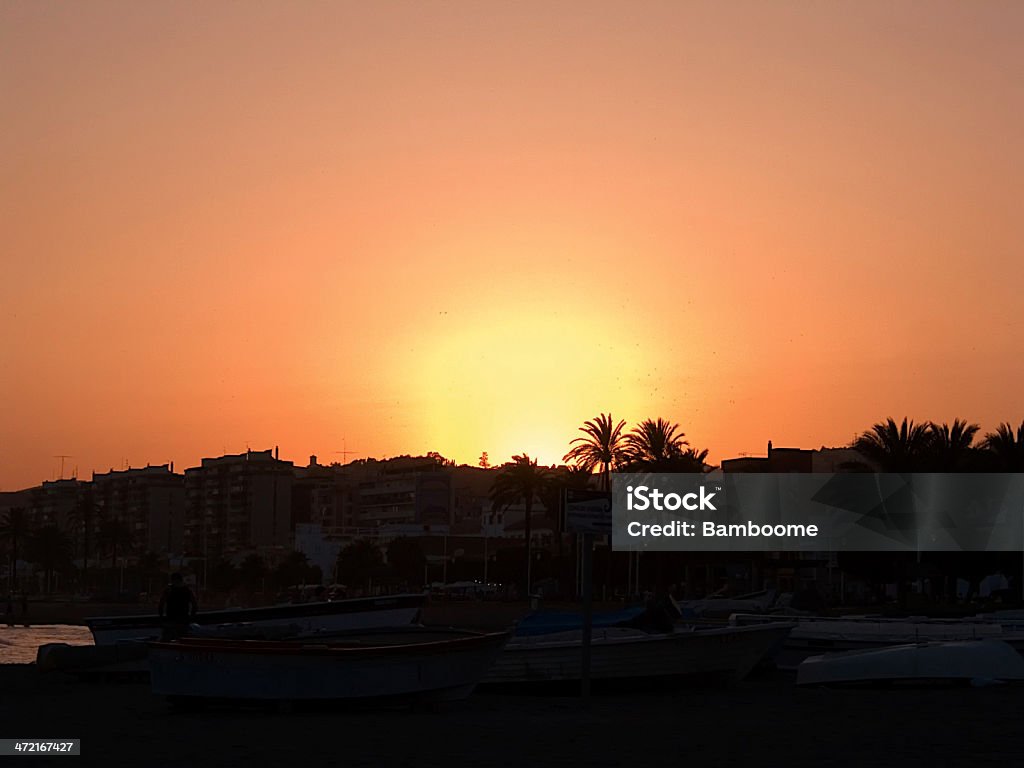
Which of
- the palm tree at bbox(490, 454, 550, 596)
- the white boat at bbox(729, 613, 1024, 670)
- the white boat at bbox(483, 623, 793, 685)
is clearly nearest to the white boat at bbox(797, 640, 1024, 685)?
the white boat at bbox(483, 623, 793, 685)

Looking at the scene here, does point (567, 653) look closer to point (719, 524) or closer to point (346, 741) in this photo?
point (346, 741)

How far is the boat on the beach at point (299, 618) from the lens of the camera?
31.3 meters

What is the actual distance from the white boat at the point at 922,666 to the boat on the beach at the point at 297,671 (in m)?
7.48

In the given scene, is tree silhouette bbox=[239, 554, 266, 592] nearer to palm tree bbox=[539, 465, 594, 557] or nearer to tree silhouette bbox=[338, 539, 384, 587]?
tree silhouette bbox=[338, 539, 384, 587]

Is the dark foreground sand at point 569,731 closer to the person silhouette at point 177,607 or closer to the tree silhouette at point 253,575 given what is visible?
the person silhouette at point 177,607

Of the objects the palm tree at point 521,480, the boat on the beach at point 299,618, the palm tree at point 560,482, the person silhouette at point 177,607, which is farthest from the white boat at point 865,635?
the palm tree at point 521,480

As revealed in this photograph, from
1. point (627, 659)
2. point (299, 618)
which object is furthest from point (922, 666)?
point (299, 618)

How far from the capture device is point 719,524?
92250mm

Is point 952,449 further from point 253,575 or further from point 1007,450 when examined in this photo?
point 253,575

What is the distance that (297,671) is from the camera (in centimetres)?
1825

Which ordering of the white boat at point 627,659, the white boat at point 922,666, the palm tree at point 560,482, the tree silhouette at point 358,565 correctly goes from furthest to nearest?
the tree silhouette at point 358,565 < the palm tree at point 560,482 < the white boat at point 922,666 < the white boat at point 627,659

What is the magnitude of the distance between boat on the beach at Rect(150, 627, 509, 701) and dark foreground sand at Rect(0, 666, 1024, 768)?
314 millimetres

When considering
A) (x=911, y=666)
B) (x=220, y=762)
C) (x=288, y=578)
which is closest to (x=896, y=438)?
(x=911, y=666)

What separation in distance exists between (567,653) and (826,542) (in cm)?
8249
